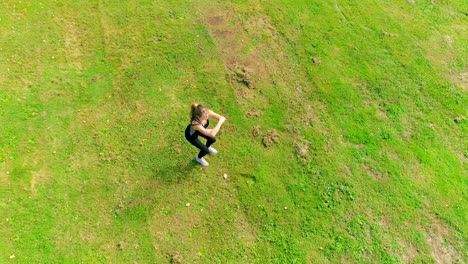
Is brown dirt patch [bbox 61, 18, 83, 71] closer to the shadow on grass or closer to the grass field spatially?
the grass field

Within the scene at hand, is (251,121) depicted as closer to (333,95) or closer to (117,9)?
(333,95)

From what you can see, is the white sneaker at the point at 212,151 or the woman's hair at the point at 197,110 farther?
the white sneaker at the point at 212,151

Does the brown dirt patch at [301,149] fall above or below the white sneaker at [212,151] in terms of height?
above

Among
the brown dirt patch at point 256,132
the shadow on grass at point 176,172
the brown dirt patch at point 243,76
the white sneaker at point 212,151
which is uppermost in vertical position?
the brown dirt patch at point 243,76

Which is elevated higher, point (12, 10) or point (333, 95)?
point (333, 95)

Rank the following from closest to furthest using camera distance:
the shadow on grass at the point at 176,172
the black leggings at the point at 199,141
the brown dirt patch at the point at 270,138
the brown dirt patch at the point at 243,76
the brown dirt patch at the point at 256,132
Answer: the black leggings at the point at 199,141 → the shadow on grass at the point at 176,172 → the brown dirt patch at the point at 270,138 → the brown dirt patch at the point at 256,132 → the brown dirt patch at the point at 243,76

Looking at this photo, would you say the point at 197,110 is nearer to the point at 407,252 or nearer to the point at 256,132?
the point at 256,132

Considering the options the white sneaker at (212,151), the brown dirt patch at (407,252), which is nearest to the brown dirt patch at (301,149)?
the white sneaker at (212,151)

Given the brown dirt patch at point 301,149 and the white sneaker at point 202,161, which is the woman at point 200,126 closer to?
the white sneaker at point 202,161

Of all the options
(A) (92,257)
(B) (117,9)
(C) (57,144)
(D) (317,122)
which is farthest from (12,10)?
(D) (317,122)
